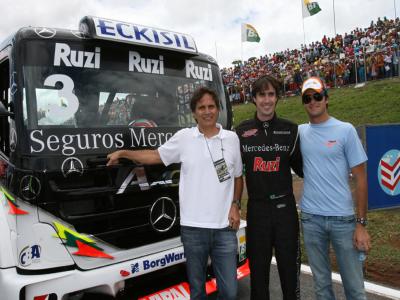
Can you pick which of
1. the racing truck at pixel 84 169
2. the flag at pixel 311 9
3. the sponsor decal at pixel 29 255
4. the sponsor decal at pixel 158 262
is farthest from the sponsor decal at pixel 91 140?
the flag at pixel 311 9

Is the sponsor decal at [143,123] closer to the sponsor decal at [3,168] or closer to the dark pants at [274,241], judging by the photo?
the sponsor decal at [3,168]

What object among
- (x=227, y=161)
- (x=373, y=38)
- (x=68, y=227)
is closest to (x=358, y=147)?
(x=227, y=161)

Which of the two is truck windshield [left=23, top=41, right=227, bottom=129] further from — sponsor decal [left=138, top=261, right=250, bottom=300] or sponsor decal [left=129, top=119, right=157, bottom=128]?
sponsor decal [left=138, top=261, right=250, bottom=300]

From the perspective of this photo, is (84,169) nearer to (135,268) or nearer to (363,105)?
(135,268)

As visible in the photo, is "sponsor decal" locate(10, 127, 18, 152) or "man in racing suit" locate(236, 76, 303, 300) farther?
"sponsor decal" locate(10, 127, 18, 152)

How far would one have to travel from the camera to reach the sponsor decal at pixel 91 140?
8.98ft

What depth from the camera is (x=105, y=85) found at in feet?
10.2

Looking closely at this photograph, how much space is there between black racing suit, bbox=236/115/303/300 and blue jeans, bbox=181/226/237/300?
17cm

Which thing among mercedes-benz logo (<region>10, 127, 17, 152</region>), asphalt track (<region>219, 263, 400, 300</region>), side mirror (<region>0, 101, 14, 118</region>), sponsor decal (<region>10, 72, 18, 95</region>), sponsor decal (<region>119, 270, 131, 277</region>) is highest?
sponsor decal (<region>10, 72, 18, 95</region>)

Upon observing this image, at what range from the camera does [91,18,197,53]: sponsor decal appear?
3.08 metres

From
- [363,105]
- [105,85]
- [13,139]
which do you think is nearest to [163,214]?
[105,85]

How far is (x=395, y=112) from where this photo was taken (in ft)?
39.4

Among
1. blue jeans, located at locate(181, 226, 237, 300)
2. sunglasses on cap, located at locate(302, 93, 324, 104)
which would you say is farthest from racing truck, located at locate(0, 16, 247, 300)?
sunglasses on cap, located at locate(302, 93, 324, 104)

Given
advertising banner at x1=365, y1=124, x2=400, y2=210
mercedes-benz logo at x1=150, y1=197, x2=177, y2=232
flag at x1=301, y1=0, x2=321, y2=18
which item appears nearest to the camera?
mercedes-benz logo at x1=150, y1=197, x2=177, y2=232
